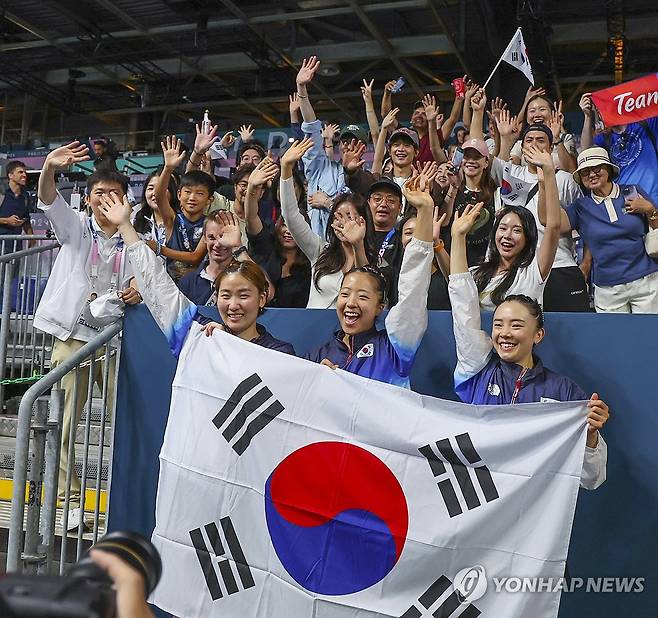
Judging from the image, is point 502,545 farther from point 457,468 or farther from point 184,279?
point 184,279

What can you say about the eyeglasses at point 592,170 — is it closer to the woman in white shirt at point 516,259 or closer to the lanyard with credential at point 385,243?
the woman in white shirt at point 516,259

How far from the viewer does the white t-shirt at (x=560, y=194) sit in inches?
210

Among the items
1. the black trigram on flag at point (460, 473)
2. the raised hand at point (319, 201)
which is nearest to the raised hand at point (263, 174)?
the raised hand at point (319, 201)

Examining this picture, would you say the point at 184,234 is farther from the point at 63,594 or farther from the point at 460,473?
the point at 63,594

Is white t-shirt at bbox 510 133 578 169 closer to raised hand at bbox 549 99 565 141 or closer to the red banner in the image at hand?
raised hand at bbox 549 99 565 141

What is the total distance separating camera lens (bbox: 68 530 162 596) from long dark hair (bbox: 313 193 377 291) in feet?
12.1

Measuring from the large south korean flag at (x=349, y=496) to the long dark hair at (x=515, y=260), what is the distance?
1098 millimetres

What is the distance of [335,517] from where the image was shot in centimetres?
385

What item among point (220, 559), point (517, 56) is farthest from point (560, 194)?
point (220, 559)

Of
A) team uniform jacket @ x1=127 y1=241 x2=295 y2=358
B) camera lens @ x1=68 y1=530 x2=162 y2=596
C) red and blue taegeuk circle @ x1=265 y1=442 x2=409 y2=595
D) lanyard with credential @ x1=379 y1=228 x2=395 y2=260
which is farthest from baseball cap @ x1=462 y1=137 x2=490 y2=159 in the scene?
camera lens @ x1=68 y1=530 x2=162 y2=596

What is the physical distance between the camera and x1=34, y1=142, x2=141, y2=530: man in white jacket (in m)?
4.92

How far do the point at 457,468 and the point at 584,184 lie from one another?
2782 millimetres

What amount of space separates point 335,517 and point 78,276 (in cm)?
226

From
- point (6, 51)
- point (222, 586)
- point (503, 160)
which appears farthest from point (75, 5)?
point (222, 586)
